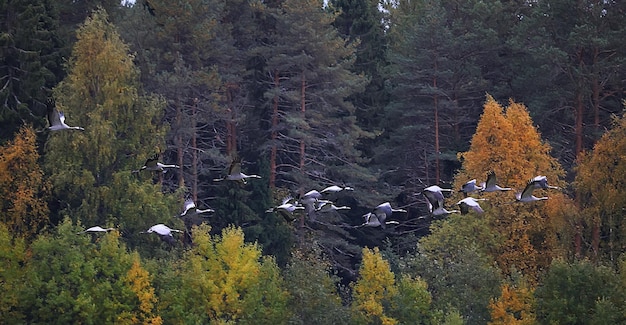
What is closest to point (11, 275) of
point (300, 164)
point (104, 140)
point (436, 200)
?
point (104, 140)

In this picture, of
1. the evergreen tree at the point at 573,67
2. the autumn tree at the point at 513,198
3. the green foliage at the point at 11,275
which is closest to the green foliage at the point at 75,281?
the green foliage at the point at 11,275

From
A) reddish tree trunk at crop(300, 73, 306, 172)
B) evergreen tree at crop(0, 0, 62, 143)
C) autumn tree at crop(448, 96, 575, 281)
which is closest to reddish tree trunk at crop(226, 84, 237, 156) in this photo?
reddish tree trunk at crop(300, 73, 306, 172)

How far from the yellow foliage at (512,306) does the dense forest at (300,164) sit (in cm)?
8

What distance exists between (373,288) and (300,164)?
10.7 meters

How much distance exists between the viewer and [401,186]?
55656mm

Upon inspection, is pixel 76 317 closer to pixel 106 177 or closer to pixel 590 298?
pixel 106 177

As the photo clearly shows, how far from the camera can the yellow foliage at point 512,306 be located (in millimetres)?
40438

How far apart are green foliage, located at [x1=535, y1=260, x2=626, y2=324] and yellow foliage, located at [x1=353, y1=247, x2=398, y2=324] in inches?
239

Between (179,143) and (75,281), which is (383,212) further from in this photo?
(179,143)

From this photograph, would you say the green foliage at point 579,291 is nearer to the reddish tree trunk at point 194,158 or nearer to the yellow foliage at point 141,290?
the yellow foliage at point 141,290

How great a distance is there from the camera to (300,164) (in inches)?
2093

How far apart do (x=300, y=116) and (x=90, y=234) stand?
12207 mm

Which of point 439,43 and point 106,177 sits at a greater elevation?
point 439,43

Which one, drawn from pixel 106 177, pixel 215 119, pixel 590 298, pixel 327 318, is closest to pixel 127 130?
pixel 106 177
